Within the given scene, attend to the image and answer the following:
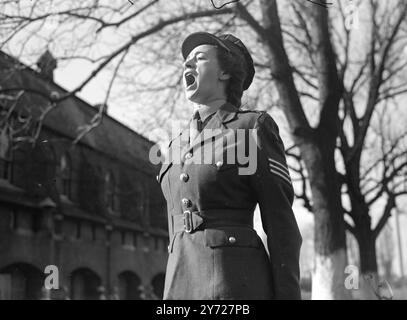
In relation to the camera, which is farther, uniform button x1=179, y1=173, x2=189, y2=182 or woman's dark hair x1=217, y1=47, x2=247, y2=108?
woman's dark hair x1=217, y1=47, x2=247, y2=108

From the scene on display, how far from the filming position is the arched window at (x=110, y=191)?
27.2m

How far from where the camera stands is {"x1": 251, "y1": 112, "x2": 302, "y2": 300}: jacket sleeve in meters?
2.64

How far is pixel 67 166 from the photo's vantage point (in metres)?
24.1

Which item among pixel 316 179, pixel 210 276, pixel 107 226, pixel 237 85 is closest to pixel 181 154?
pixel 237 85

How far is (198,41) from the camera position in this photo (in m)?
3.02

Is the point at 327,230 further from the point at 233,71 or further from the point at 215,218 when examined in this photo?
the point at 215,218

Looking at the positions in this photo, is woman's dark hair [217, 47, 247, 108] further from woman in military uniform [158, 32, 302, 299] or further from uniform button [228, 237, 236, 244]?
uniform button [228, 237, 236, 244]

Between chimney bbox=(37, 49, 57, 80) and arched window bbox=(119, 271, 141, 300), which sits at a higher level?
chimney bbox=(37, 49, 57, 80)

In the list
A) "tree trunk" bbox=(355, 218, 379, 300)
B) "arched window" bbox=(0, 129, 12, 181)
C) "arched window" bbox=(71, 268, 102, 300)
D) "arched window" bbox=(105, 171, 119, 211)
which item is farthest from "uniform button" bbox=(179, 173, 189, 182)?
"arched window" bbox=(105, 171, 119, 211)

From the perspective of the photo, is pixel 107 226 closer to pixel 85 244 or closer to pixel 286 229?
pixel 85 244

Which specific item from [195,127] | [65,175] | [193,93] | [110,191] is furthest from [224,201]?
[110,191]

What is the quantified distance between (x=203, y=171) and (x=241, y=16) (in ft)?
25.0

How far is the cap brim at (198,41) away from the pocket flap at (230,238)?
904mm

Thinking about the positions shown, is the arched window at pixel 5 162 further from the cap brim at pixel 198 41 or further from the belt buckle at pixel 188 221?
the belt buckle at pixel 188 221
